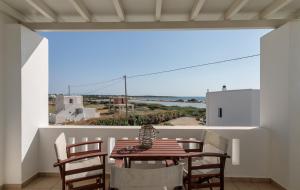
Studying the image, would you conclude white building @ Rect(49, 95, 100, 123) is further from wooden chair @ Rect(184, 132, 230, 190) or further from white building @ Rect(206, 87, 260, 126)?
wooden chair @ Rect(184, 132, 230, 190)

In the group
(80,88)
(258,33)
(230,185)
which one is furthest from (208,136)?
(80,88)

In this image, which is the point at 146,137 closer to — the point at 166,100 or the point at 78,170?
the point at 78,170

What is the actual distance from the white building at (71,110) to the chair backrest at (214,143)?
10.9 meters

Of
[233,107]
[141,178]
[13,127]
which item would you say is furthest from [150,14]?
[233,107]

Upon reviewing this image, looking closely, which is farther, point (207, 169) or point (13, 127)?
point (13, 127)

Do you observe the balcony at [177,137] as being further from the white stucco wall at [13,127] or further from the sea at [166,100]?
the sea at [166,100]

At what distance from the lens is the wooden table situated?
2502 mm

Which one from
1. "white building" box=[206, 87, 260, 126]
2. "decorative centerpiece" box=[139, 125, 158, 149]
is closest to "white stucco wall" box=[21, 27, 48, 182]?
"decorative centerpiece" box=[139, 125, 158, 149]

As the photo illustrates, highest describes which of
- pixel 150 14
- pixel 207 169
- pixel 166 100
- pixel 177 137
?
pixel 150 14

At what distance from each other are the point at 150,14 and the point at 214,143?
6.87ft

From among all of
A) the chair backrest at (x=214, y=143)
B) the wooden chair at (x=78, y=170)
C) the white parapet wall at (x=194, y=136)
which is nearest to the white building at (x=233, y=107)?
the white parapet wall at (x=194, y=136)

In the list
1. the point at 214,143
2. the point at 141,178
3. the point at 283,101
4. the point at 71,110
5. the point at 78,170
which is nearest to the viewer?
the point at 141,178

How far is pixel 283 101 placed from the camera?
3.37m

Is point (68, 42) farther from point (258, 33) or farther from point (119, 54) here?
point (258, 33)
